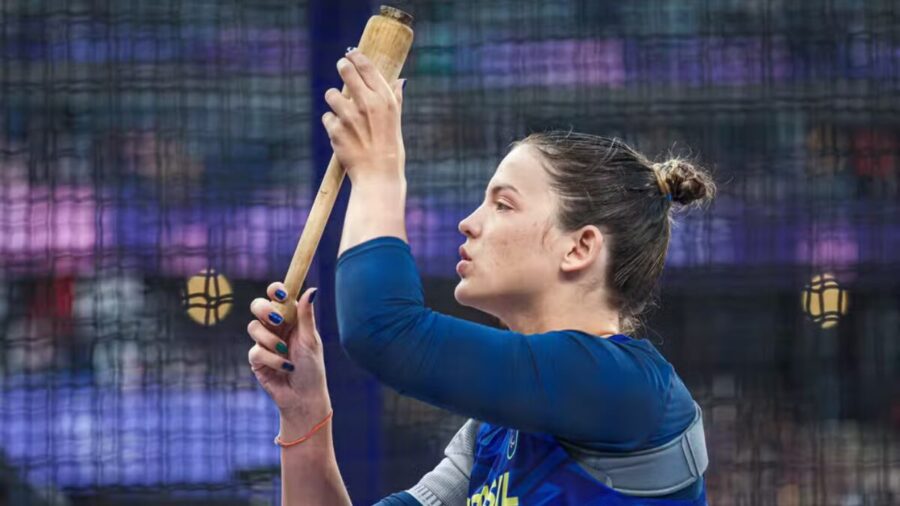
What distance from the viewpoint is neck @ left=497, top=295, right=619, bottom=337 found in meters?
1.45

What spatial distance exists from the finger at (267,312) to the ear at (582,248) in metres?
0.32

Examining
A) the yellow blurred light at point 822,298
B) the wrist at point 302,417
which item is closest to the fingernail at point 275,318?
the wrist at point 302,417

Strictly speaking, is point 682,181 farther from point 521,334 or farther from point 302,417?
point 302,417

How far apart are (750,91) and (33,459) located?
160 centimetres

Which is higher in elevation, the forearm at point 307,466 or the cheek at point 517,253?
the cheek at point 517,253

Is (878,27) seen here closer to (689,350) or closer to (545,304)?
(689,350)

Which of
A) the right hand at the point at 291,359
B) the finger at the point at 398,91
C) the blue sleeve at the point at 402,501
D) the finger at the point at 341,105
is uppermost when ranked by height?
the finger at the point at 398,91

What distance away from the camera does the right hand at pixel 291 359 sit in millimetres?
1479

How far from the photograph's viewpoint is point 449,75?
2557mm

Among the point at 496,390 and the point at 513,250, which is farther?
the point at 513,250

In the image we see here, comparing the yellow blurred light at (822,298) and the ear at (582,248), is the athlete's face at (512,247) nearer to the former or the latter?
the ear at (582,248)

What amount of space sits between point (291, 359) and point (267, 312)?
0.32 ft

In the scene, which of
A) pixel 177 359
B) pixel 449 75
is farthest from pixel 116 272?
pixel 449 75

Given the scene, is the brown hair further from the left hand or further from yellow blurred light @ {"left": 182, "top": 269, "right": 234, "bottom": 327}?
Answer: yellow blurred light @ {"left": 182, "top": 269, "right": 234, "bottom": 327}
